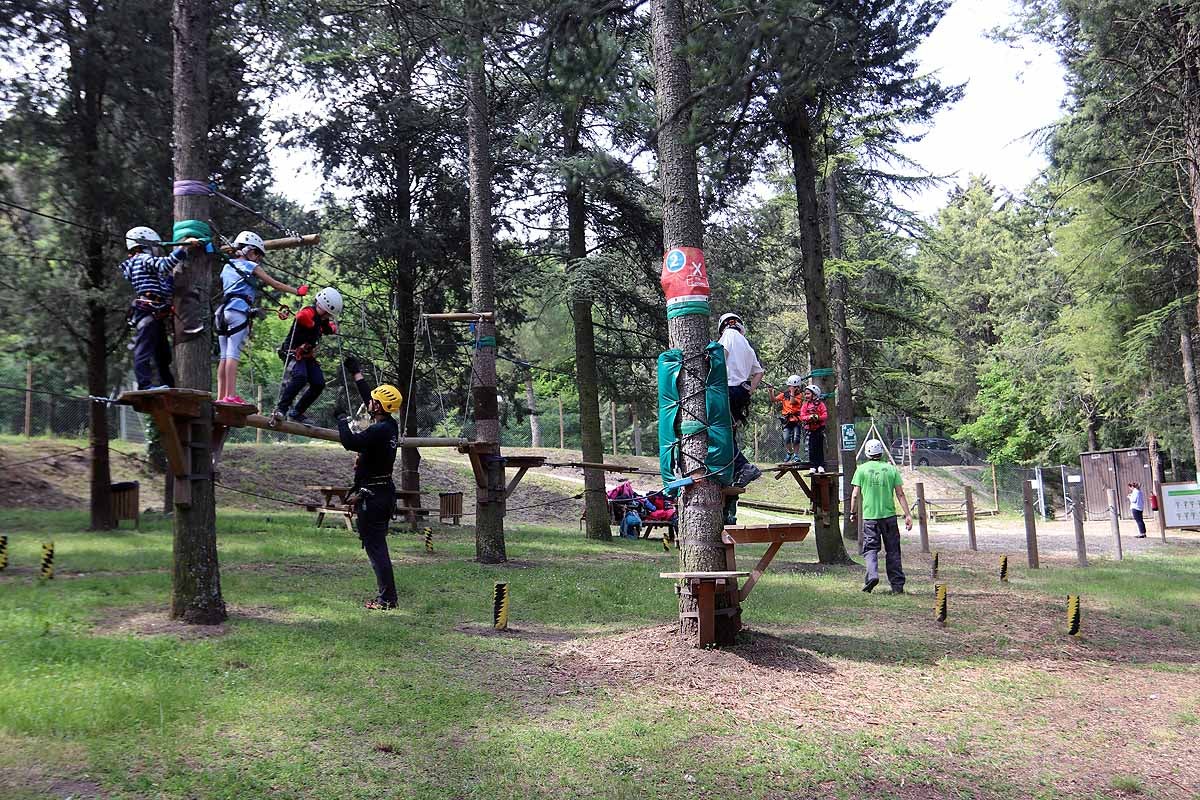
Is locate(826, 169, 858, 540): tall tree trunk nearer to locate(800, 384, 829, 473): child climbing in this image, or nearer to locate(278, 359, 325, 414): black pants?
locate(800, 384, 829, 473): child climbing

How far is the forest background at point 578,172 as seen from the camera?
1037 cm

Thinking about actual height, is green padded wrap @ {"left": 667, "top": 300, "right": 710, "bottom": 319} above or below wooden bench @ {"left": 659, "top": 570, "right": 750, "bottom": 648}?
above

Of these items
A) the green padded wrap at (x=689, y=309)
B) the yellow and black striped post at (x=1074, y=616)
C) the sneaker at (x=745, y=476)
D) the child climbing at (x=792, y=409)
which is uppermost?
the green padded wrap at (x=689, y=309)

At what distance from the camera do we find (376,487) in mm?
9211

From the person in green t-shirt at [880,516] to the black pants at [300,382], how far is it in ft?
23.7

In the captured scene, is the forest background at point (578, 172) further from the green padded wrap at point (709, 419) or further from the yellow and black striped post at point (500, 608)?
the yellow and black striped post at point (500, 608)

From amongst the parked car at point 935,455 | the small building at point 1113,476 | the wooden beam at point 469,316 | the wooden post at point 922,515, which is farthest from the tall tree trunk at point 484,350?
Answer: the parked car at point 935,455

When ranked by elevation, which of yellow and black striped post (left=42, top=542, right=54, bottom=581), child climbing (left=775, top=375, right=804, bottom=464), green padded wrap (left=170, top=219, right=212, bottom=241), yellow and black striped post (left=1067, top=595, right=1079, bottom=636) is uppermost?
green padded wrap (left=170, top=219, right=212, bottom=241)

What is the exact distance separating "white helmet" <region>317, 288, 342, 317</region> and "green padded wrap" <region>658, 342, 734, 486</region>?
3.73 m

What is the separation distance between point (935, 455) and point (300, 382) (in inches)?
2032

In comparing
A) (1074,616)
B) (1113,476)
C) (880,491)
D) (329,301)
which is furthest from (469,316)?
(1113,476)

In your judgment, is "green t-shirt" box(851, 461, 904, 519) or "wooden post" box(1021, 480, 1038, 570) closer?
"green t-shirt" box(851, 461, 904, 519)

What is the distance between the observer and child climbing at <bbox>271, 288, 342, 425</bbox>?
8.94m

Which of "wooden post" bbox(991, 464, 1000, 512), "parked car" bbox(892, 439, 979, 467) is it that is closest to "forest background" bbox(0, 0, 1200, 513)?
"wooden post" bbox(991, 464, 1000, 512)
